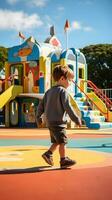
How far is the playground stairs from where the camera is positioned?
18.1 metres

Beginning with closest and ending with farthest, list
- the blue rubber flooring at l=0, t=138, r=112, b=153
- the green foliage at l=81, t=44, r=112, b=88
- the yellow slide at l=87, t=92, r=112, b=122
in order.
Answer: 1. the blue rubber flooring at l=0, t=138, r=112, b=153
2. the yellow slide at l=87, t=92, r=112, b=122
3. the green foliage at l=81, t=44, r=112, b=88

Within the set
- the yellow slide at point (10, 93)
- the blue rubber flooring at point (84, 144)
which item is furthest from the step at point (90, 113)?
the blue rubber flooring at point (84, 144)

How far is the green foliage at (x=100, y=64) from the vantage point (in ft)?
158

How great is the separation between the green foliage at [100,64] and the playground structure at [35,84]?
2608cm

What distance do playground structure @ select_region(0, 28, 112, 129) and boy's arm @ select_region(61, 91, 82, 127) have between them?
13.0 m

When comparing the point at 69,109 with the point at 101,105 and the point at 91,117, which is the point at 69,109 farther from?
the point at 101,105

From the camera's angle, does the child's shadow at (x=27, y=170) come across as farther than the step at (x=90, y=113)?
No

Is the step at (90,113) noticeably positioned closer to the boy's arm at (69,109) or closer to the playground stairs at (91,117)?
the playground stairs at (91,117)

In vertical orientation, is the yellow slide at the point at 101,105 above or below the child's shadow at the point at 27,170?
above

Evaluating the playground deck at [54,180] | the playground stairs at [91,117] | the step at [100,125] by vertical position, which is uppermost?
the playground stairs at [91,117]

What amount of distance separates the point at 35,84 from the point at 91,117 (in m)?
3.69

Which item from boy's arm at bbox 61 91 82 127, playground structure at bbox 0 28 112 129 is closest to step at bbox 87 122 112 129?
playground structure at bbox 0 28 112 129

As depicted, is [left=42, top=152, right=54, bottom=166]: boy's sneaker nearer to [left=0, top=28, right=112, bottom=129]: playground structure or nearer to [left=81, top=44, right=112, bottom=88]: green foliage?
[left=0, top=28, right=112, bottom=129]: playground structure

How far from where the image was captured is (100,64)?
164 feet
